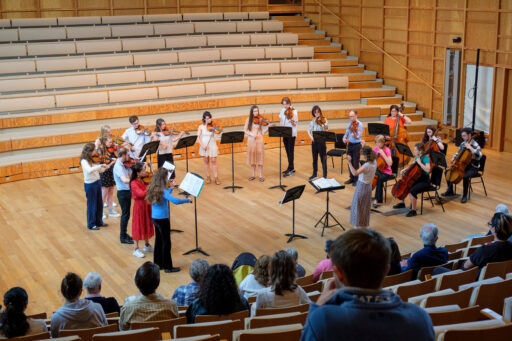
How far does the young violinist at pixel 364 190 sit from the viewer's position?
730cm

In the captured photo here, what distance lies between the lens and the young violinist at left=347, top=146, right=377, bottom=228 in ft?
24.0

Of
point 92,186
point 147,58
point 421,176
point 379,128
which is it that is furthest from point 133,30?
point 421,176

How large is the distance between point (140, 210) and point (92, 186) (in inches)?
49.8

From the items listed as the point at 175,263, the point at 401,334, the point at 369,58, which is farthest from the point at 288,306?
the point at 369,58

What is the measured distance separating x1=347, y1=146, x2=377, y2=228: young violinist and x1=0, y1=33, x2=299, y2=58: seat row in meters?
7.86

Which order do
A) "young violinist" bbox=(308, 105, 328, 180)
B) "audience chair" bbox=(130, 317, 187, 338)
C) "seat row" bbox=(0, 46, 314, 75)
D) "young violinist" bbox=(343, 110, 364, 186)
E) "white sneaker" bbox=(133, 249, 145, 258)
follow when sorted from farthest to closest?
"seat row" bbox=(0, 46, 314, 75)
"young violinist" bbox=(308, 105, 328, 180)
"young violinist" bbox=(343, 110, 364, 186)
"white sneaker" bbox=(133, 249, 145, 258)
"audience chair" bbox=(130, 317, 187, 338)

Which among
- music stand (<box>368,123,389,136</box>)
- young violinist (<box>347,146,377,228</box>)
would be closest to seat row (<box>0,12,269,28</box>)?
music stand (<box>368,123,389,136</box>)

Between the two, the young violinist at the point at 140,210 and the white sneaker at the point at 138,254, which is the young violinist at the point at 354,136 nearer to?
the young violinist at the point at 140,210

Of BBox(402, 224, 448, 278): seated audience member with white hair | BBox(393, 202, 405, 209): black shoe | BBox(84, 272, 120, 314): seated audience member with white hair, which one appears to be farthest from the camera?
BBox(393, 202, 405, 209): black shoe

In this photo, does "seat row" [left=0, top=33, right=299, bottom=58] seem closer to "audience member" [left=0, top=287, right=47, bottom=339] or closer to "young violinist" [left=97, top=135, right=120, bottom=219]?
"young violinist" [left=97, top=135, right=120, bottom=219]

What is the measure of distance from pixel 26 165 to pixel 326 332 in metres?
10.0

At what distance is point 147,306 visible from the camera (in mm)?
3984

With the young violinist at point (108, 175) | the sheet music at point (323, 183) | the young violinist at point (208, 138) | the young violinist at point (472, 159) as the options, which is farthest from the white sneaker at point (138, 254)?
the young violinist at point (472, 159)

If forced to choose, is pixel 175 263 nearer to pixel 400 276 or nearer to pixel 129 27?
pixel 400 276
